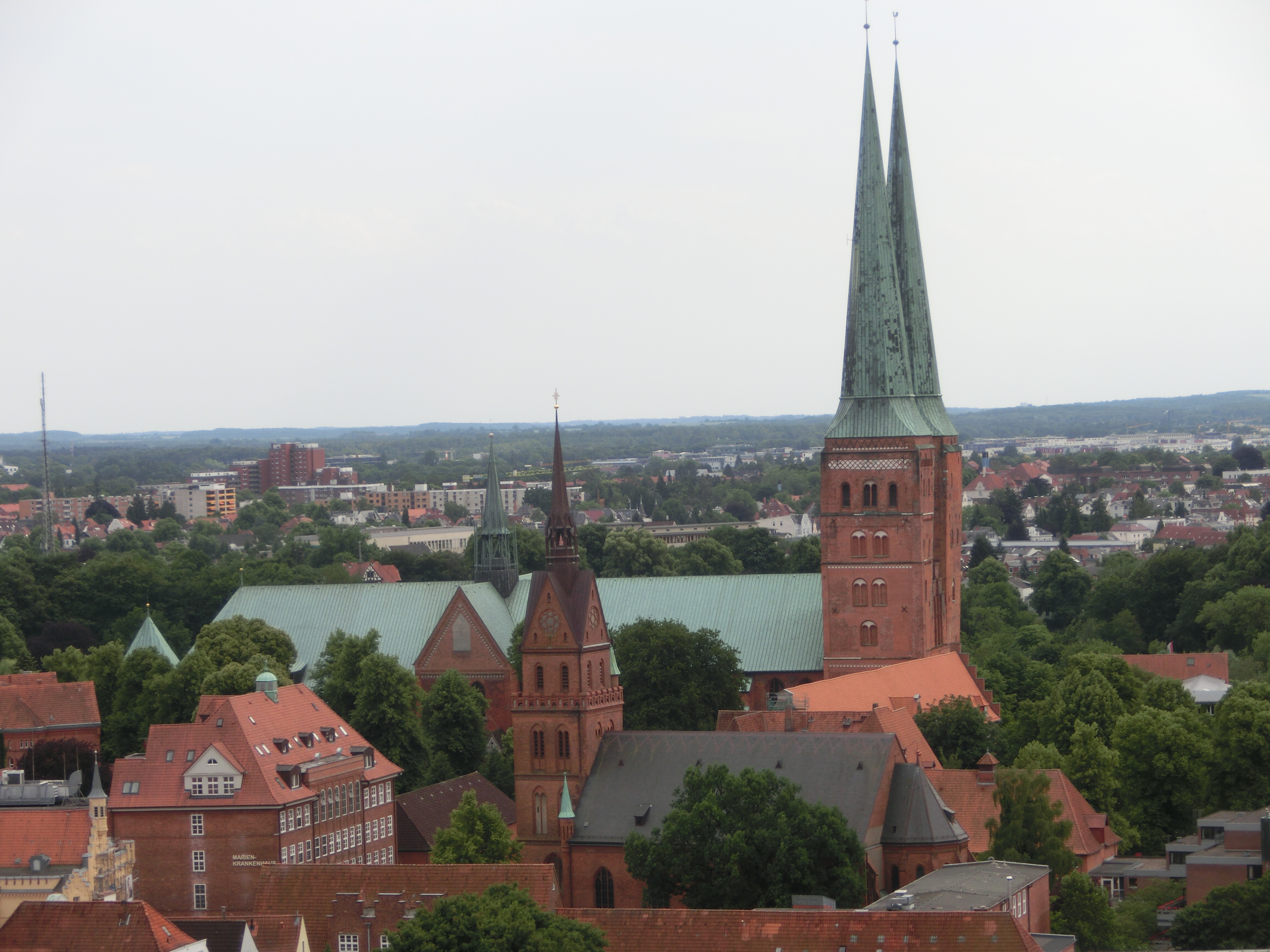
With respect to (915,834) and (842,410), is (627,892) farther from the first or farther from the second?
(842,410)

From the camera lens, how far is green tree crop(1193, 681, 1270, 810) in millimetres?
88750

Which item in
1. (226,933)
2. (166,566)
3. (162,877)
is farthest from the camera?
(166,566)

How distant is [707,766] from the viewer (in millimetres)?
80062

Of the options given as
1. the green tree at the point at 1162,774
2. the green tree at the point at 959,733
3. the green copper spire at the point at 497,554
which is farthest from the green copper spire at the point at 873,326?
the green copper spire at the point at 497,554

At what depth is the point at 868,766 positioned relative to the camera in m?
77.9

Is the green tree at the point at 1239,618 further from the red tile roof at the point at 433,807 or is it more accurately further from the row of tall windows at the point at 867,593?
the red tile roof at the point at 433,807

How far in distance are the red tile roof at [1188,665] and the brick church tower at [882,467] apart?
22093 mm

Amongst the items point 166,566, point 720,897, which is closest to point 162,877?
point 720,897

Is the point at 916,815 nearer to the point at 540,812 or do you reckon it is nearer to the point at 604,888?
the point at 604,888

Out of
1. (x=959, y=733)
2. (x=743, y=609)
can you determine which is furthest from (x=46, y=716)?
(x=959, y=733)

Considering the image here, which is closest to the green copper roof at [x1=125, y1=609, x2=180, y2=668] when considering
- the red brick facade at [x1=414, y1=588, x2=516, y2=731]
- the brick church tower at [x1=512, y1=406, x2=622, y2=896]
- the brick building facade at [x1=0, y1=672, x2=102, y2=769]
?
the brick building facade at [x1=0, y1=672, x2=102, y2=769]

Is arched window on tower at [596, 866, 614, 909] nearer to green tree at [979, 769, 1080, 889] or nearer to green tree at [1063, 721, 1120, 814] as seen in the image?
green tree at [979, 769, 1080, 889]

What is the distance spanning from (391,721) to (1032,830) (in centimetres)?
3543

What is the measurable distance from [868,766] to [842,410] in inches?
1298
